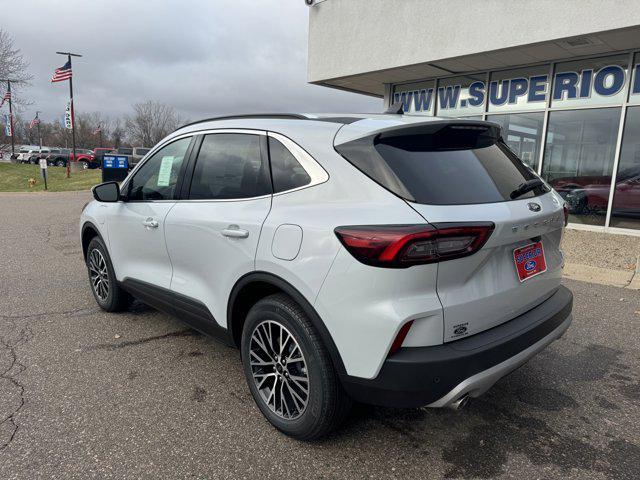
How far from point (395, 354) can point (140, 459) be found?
4.69ft

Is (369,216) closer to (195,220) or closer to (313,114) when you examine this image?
(313,114)

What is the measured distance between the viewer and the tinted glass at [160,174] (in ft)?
11.3

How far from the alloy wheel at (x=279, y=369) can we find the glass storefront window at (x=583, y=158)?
9.10 metres

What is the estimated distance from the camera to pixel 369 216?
210 cm

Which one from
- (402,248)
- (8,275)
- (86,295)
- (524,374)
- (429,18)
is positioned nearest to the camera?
(402,248)

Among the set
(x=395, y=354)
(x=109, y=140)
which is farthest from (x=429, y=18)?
(x=109, y=140)

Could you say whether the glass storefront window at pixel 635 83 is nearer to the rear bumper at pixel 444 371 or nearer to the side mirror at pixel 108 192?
the rear bumper at pixel 444 371

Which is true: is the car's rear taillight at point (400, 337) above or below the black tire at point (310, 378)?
above

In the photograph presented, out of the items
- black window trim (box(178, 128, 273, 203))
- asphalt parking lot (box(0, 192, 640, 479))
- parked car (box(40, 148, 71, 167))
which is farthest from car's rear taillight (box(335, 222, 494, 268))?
parked car (box(40, 148, 71, 167))

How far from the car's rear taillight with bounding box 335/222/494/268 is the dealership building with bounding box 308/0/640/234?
7.60m

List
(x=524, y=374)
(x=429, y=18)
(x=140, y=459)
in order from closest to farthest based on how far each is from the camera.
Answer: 1. (x=140, y=459)
2. (x=524, y=374)
3. (x=429, y=18)

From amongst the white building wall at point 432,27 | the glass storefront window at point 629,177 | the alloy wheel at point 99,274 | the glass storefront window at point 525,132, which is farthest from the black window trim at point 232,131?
the glass storefront window at point 629,177

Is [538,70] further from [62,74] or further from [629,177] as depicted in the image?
[62,74]

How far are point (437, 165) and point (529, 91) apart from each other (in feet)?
30.6
